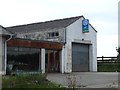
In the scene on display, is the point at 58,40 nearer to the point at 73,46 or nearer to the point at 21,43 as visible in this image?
the point at 73,46

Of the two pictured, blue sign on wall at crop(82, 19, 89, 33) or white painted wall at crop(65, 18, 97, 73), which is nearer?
white painted wall at crop(65, 18, 97, 73)

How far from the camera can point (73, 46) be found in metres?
39.2

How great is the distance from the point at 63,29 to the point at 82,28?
3809 millimetres

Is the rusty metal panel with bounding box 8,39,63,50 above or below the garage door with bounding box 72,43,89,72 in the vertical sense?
above

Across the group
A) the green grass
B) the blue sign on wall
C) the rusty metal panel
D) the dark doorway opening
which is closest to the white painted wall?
the blue sign on wall

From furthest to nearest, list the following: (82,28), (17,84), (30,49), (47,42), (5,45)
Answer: (82,28) < (47,42) < (30,49) < (5,45) < (17,84)

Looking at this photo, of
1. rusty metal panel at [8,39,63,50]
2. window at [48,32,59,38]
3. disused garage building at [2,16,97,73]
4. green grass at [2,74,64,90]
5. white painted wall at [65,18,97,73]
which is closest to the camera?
green grass at [2,74,64,90]

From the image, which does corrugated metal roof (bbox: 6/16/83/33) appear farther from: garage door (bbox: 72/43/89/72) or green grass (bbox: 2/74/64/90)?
green grass (bbox: 2/74/64/90)

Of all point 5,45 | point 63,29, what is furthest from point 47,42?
point 5,45

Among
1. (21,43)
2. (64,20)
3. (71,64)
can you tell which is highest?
(64,20)

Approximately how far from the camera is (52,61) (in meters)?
35.4

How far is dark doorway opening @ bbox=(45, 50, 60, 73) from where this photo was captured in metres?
34.6

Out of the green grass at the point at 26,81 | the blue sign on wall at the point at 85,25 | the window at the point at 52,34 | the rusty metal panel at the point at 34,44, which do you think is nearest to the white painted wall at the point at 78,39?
the blue sign on wall at the point at 85,25

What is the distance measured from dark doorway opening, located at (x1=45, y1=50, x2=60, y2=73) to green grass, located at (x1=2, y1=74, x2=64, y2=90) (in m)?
19.6
